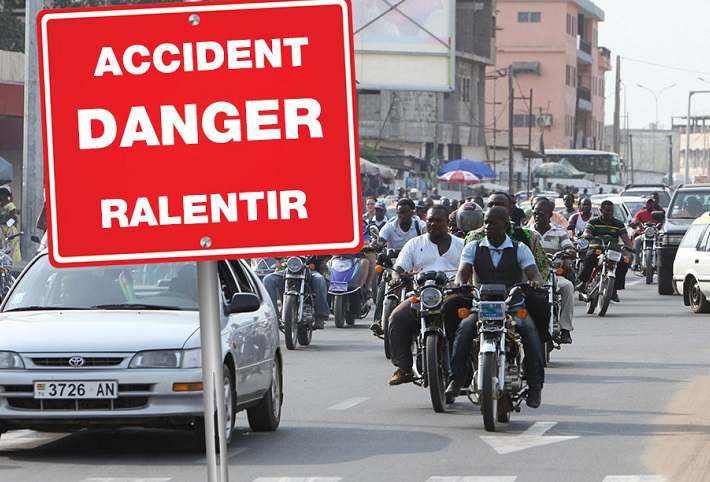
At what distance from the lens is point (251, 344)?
1145 cm

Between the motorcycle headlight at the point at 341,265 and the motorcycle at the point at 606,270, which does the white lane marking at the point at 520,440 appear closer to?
the motorcycle headlight at the point at 341,265

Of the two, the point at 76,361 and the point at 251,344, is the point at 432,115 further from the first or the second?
the point at 76,361

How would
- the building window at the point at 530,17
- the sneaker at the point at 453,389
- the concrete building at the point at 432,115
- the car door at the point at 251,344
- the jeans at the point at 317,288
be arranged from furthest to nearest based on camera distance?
the building window at the point at 530,17
the concrete building at the point at 432,115
the jeans at the point at 317,288
the sneaker at the point at 453,389
the car door at the point at 251,344

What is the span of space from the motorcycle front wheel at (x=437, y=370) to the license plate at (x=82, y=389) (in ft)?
10.6

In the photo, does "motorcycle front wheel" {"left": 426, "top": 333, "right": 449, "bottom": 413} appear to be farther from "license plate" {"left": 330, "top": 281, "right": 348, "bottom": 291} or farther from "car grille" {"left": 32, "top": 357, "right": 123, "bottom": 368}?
"license plate" {"left": 330, "top": 281, "right": 348, "bottom": 291}

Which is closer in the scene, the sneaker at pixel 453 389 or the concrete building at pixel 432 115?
the sneaker at pixel 453 389

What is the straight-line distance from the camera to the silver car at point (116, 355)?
10.2 m

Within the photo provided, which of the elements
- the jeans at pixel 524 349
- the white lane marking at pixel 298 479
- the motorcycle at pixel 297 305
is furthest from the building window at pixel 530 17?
the white lane marking at pixel 298 479

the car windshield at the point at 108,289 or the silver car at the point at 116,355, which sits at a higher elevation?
the car windshield at the point at 108,289

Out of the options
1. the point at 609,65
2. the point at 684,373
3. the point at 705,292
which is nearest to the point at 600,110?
the point at 609,65

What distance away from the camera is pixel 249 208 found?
17.2 feet

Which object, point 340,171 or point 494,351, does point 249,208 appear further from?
point 494,351

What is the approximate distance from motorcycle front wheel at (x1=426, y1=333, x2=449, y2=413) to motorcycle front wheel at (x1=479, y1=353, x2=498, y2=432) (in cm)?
103

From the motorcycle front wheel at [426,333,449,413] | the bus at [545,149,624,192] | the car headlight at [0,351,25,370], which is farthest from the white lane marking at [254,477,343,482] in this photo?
the bus at [545,149,624,192]
